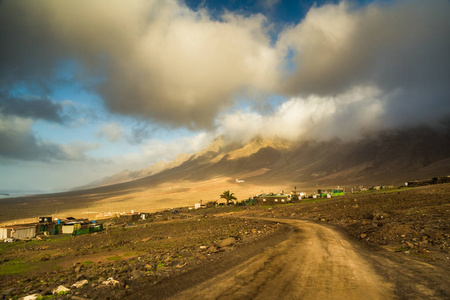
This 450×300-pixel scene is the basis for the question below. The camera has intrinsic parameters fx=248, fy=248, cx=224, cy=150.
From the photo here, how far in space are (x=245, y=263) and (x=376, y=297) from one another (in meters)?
6.16

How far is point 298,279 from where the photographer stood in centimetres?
1012

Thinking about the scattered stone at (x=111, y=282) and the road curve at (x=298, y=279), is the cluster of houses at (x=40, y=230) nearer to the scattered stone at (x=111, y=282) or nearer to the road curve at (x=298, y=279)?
the scattered stone at (x=111, y=282)

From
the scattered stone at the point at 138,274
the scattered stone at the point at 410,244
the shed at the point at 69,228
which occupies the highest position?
the scattered stone at the point at 138,274

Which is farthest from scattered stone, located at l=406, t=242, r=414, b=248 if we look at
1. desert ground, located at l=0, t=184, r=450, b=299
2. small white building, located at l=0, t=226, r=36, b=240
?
small white building, located at l=0, t=226, r=36, b=240

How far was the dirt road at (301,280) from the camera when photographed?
340 inches

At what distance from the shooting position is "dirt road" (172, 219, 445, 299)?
28.3ft

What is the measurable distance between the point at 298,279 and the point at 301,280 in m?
0.16

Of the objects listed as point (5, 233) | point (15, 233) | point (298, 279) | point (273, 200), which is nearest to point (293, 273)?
point (298, 279)

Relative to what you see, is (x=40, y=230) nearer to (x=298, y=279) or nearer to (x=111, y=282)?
(x=111, y=282)

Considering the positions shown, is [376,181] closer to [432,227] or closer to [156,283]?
[432,227]

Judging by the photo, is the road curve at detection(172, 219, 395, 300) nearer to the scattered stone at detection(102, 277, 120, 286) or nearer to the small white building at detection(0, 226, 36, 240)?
the scattered stone at detection(102, 277, 120, 286)

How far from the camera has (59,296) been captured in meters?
10.4

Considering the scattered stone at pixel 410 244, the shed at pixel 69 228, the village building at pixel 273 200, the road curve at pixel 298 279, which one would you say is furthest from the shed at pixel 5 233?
the village building at pixel 273 200

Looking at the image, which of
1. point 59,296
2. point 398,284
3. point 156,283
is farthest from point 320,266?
point 59,296
